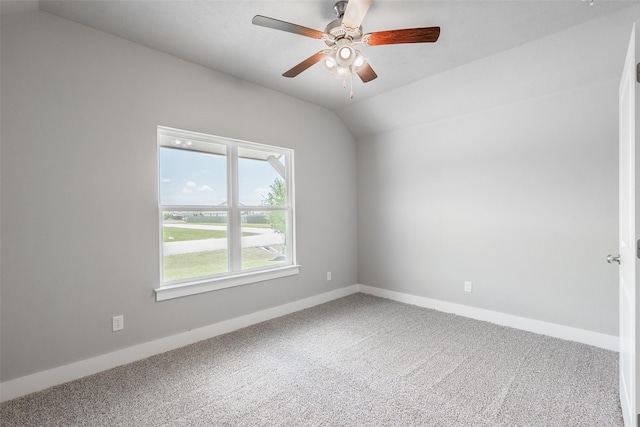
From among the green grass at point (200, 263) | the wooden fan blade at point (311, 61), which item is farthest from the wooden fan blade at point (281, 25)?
the green grass at point (200, 263)

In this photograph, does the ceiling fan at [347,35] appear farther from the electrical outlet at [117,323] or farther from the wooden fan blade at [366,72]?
the electrical outlet at [117,323]

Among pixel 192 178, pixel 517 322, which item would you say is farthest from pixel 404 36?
pixel 517 322

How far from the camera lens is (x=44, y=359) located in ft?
7.12

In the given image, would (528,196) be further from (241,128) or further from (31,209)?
(31,209)

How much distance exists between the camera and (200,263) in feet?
10.1

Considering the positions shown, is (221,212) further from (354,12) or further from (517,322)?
(517,322)

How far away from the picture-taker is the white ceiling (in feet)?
6.95

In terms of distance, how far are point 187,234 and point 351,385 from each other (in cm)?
202

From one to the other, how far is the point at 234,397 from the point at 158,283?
125 cm

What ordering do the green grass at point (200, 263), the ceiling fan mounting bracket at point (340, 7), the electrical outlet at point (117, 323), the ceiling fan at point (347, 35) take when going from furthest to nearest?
1. the green grass at point (200, 263)
2. the electrical outlet at point (117, 323)
3. the ceiling fan mounting bracket at point (340, 7)
4. the ceiling fan at point (347, 35)

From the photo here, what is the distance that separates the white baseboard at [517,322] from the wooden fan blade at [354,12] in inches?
125

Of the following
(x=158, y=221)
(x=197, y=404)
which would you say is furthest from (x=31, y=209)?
(x=197, y=404)

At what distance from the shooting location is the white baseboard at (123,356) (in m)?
2.08

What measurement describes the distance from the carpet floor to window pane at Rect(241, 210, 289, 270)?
822 mm
